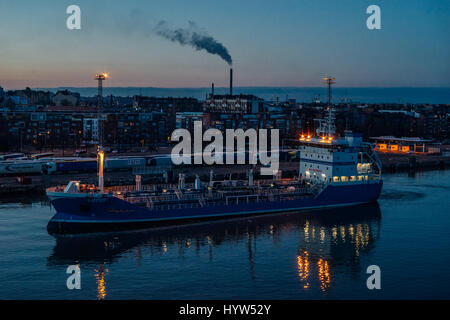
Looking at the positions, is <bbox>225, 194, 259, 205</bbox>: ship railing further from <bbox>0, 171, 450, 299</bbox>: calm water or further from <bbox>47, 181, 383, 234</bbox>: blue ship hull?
<bbox>0, 171, 450, 299</bbox>: calm water

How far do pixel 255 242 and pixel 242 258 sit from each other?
2.91 metres

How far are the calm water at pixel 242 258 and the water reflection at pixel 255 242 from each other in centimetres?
5

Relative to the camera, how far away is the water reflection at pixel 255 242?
2286cm

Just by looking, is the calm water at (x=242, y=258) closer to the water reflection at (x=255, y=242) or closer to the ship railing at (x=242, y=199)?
the water reflection at (x=255, y=242)

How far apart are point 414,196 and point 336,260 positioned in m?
18.1

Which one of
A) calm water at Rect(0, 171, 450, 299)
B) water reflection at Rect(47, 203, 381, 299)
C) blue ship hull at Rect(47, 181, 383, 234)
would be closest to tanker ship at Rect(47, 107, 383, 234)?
blue ship hull at Rect(47, 181, 383, 234)

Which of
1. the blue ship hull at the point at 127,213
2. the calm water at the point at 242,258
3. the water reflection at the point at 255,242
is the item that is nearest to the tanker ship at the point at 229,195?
the blue ship hull at the point at 127,213

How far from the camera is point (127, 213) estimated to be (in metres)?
28.4

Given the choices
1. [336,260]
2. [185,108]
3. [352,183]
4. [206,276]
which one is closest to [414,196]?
[352,183]

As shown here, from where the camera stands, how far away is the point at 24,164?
44.4 meters

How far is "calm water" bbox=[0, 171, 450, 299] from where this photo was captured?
2003 cm

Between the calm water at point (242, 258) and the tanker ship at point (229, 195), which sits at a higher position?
the tanker ship at point (229, 195)

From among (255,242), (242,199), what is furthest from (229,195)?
(255,242)

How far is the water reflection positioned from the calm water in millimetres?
51
